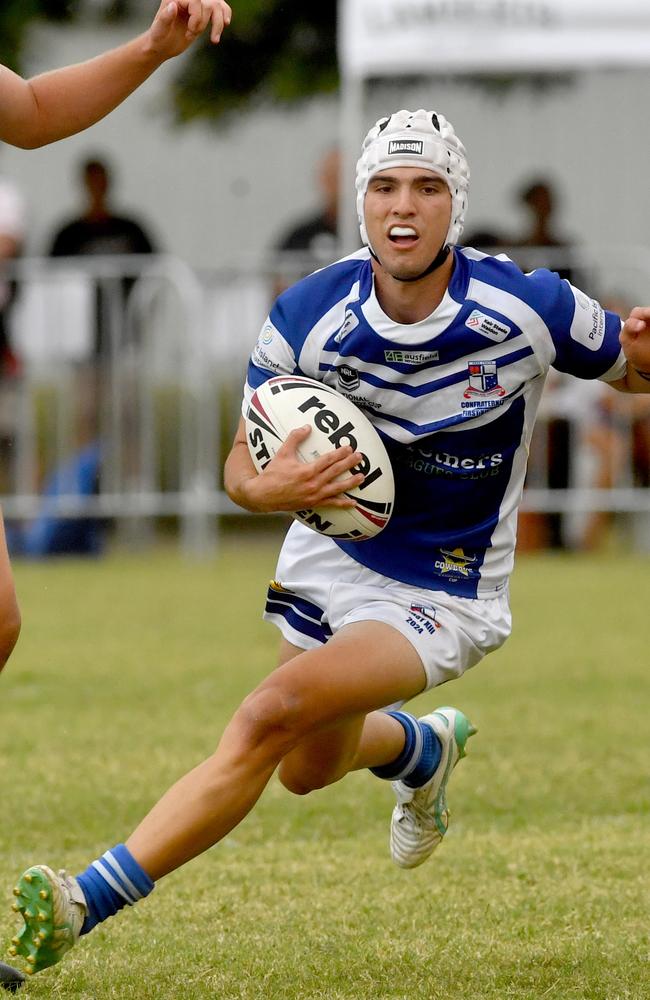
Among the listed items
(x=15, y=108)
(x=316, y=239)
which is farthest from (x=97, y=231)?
(x=15, y=108)

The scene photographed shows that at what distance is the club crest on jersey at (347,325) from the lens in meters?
5.14

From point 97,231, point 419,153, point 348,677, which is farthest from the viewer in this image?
point 97,231

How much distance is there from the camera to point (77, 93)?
16.6 feet

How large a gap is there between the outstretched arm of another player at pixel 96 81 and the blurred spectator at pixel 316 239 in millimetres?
9192

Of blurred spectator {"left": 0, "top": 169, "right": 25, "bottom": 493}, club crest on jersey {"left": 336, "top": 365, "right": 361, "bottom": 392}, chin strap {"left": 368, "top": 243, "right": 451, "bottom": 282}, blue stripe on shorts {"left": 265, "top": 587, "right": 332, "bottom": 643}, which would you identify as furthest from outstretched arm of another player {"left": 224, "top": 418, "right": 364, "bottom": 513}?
blurred spectator {"left": 0, "top": 169, "right": 25, "bottom": 493}

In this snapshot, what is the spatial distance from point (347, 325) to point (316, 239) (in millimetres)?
10225

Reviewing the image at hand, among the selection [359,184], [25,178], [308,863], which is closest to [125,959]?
[308,863]

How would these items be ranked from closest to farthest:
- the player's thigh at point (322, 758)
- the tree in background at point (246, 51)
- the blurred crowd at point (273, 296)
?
the player's thigh at point (322, 758) → the blurred crowd at point (273, 296) → the tree in background at point (246, 51)

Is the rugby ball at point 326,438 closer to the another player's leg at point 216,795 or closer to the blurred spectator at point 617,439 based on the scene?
the another player's leg at point 216,795

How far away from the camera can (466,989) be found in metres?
4.69

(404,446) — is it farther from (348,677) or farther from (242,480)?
(348,677)

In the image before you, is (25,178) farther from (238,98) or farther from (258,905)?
(258,905)

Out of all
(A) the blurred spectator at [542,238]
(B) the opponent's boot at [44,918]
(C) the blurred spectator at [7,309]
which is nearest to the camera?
(B) the opponent's boot at [44,918]

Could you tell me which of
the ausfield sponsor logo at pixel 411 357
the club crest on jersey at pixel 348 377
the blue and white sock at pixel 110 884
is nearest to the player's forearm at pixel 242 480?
the club crest on jersey at pixel 348 377
